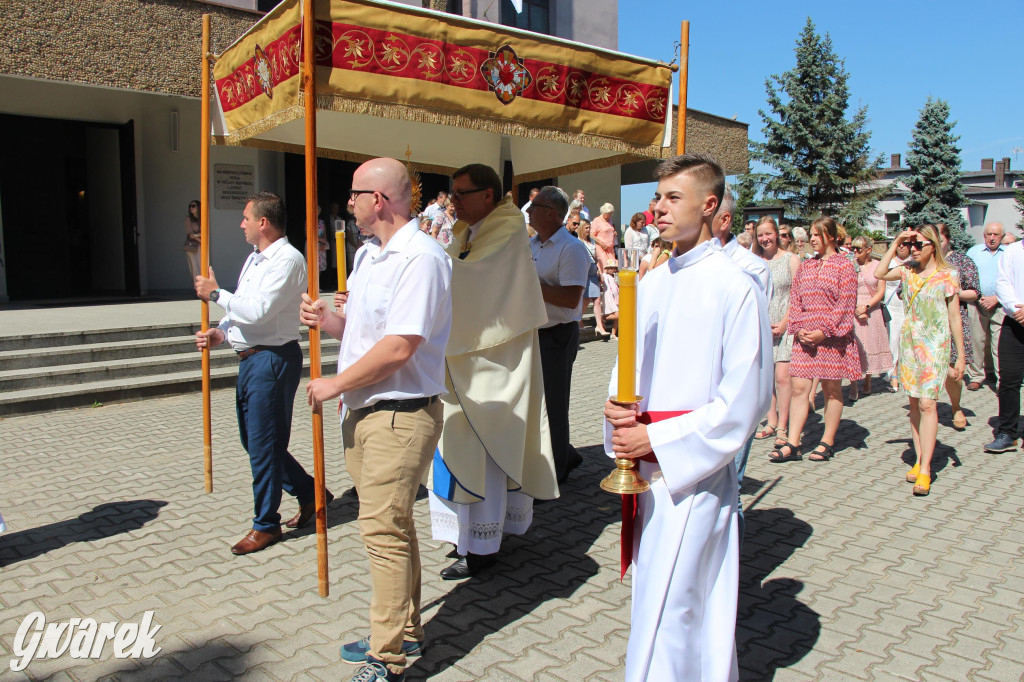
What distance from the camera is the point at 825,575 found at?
13.9 feet

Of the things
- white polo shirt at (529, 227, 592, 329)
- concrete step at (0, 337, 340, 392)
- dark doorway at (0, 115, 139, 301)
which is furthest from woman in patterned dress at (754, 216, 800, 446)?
dark doorway at (0, 115, 139, 301)

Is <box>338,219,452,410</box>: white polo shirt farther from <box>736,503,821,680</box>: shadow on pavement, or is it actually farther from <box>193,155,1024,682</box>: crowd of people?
<box>736,503,821,680</box>: shadow on pavement

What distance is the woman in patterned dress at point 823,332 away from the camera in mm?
6469

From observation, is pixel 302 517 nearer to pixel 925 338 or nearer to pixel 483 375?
pixel 483 375

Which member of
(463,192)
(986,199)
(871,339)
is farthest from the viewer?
(986,199)

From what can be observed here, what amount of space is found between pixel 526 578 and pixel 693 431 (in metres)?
2.08

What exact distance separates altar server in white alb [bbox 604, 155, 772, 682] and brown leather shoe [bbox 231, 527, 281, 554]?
103 inches

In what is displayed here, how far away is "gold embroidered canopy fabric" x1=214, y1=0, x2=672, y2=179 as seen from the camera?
3.69 m

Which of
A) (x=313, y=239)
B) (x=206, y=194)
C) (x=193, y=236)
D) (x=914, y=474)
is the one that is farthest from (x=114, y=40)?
(x=914, y=474)

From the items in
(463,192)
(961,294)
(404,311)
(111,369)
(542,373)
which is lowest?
(111,369)

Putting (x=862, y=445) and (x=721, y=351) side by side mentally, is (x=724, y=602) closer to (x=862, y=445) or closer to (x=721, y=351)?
(x=721, y=351)

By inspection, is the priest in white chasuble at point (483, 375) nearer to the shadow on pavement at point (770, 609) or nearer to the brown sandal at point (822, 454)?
the shadow on pavement at point (770, 609)

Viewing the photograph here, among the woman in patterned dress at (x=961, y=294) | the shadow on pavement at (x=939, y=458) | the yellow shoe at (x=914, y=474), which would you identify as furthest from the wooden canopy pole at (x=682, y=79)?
the woman in patterned dress at (x=961, y=294)

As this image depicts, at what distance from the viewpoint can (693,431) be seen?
2.37 meters
